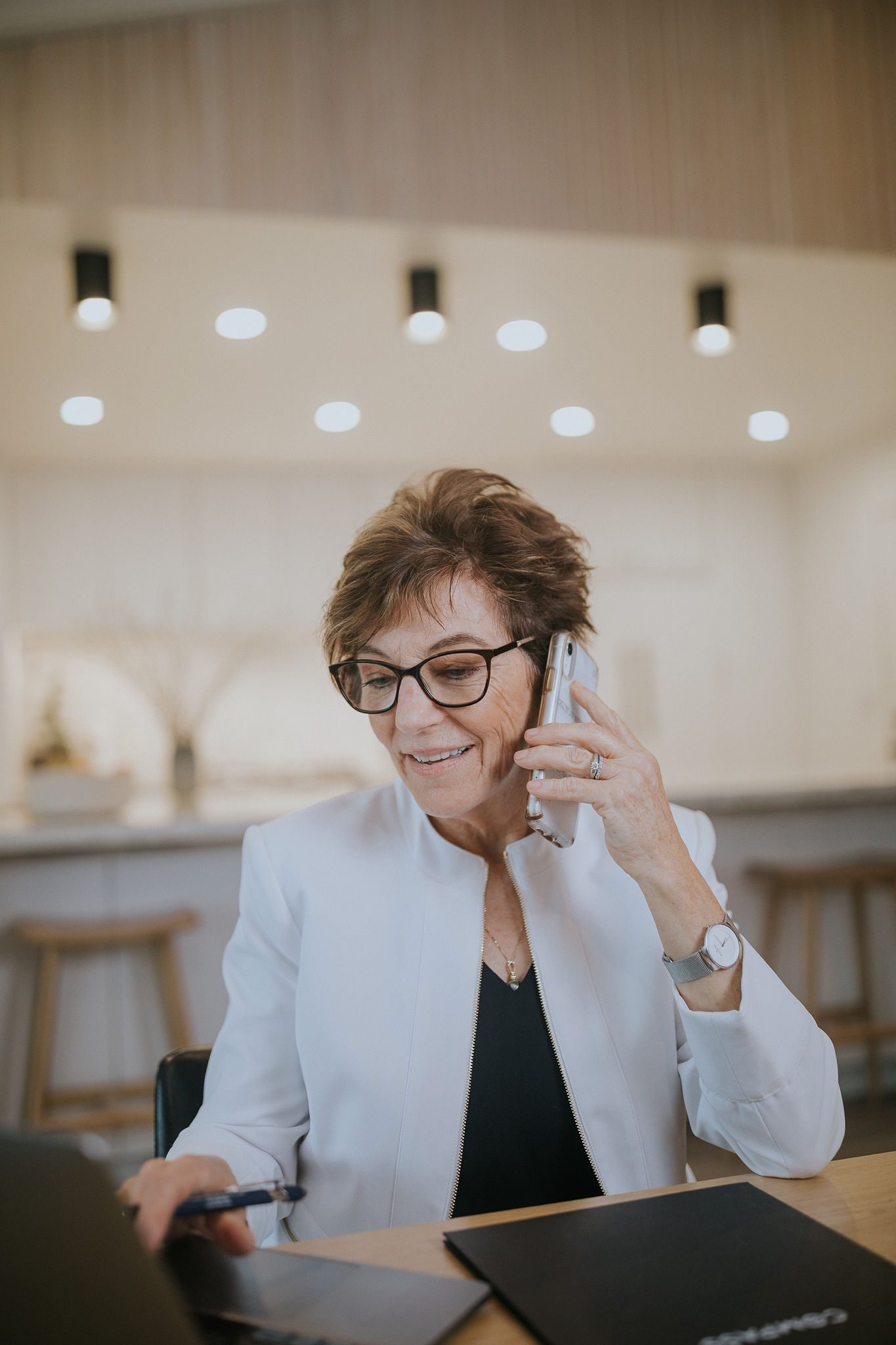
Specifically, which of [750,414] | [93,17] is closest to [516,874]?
[93,17]

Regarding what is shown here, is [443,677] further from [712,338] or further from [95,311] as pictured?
[712,338]

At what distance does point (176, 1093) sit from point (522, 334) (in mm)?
2667

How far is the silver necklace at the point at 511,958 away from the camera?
1.06 metres

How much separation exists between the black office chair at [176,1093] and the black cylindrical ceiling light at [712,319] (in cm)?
260

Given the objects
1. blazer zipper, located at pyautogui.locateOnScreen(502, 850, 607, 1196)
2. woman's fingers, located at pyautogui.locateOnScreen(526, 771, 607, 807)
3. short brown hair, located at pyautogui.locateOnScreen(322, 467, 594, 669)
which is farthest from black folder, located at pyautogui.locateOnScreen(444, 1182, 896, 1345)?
short brown hair, located at pyautogui.locateOnScreen(322, 467, 594, 669)

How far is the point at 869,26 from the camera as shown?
280cm

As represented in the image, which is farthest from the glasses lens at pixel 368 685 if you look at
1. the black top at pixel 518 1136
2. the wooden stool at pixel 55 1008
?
the wooden stool at pixel 55 1008

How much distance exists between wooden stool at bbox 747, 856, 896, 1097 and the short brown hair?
80.7 inches

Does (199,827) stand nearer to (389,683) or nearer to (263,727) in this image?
(389,683)

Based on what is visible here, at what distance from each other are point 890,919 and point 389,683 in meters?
2.56

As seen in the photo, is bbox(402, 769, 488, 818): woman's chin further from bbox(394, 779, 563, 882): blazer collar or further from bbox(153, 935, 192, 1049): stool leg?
bbox(153, 935, 192, 1049): stool leg

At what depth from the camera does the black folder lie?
0.58 metres

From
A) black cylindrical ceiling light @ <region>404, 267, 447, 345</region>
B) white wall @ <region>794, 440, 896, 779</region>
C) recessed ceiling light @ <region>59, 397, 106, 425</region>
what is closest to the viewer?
black cylindrical ceiling light @ <region>404, 267, 447, 345</region>

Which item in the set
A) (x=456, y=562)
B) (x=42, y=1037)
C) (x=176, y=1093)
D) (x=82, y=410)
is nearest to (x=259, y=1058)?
(x=176, y=1093)
